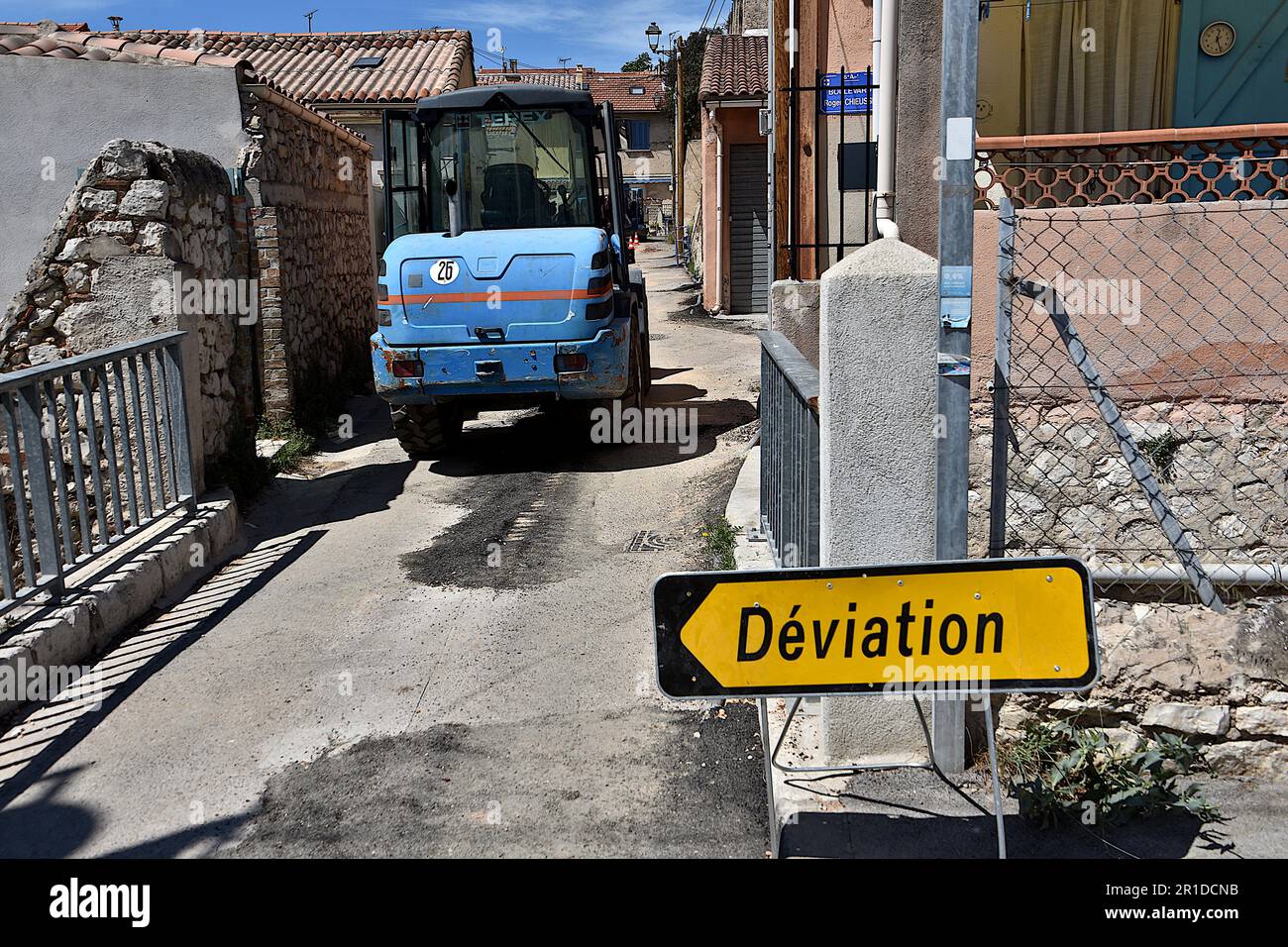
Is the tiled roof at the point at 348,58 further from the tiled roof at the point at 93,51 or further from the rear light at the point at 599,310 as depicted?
the rear light at the point at 599,310

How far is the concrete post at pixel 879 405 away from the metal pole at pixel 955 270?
6cm

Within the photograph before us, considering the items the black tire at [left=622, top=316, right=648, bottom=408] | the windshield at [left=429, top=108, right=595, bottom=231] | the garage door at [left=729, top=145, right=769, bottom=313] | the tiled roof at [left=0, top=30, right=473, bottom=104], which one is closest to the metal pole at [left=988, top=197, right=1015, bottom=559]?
the black tire at [left=622, top=316, right=648, bottom=408]


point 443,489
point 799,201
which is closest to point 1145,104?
point 799,201

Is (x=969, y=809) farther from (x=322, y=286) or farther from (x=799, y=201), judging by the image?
(x=322, y=286)

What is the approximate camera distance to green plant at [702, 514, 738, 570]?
611 cm

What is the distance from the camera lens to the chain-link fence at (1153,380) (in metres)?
4.14

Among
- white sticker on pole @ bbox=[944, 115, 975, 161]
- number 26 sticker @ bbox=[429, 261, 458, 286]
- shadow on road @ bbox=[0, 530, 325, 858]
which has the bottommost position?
shadow on road @ bbox=[0, 530, 325, 858]

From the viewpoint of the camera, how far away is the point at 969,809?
352cm

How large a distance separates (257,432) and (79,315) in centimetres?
297

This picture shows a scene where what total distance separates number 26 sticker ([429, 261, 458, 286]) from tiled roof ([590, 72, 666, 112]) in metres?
43.6

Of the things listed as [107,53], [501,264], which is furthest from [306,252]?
[501,264]

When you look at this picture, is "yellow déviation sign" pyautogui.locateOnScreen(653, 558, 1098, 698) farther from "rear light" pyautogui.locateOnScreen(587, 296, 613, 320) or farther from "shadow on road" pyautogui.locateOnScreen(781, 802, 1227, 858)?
"rear light" pyautogui.locateOnScreen(587, 296, 613, 320)

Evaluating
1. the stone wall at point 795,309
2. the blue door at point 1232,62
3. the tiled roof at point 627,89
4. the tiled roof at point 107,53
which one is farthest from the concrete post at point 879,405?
the tiled roof at point 627,89

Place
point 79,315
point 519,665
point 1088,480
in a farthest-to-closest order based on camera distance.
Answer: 1. point 79,315
2. point 519,665
3. point 1088,480
